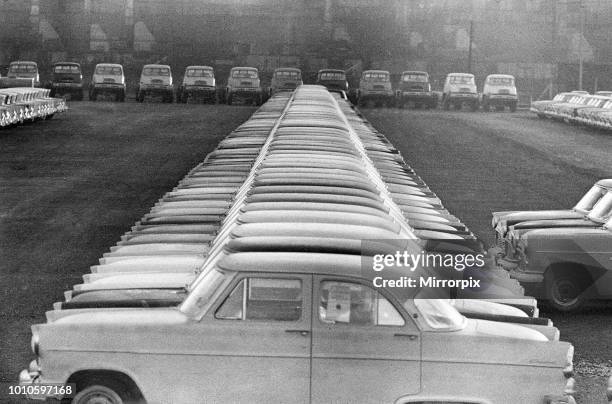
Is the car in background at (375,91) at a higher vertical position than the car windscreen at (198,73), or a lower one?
lower

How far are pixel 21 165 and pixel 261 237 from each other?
18.0m

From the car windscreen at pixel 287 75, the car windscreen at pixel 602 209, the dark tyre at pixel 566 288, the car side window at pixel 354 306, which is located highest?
the car side window at pixel 354 306

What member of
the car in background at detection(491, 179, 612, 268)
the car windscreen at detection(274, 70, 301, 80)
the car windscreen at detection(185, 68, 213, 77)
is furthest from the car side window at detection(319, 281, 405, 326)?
the car windscreen at detection(274, 70, 301, 80)

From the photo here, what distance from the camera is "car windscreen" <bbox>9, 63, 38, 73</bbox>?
2243 inches

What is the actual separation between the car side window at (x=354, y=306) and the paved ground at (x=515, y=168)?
2453 mm

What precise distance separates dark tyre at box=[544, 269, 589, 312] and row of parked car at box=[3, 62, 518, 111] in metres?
42.7

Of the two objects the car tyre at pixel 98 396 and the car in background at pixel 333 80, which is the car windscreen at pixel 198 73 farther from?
the car tyre at pixel 98 396

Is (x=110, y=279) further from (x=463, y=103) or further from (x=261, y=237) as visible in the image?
(x=463, y=103)

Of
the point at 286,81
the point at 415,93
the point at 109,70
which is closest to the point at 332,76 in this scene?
the point at 286,81

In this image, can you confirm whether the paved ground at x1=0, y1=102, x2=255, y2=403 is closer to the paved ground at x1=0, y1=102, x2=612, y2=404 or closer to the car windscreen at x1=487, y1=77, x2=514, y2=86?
the paved ground at x1=0, y1=102, x2=612, y2=404

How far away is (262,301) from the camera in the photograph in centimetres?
752

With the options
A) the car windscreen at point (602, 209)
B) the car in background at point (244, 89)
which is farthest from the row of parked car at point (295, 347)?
the car in background at point (244, 89)

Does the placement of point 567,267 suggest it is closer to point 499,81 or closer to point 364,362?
point 364,362

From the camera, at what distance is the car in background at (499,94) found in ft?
183
